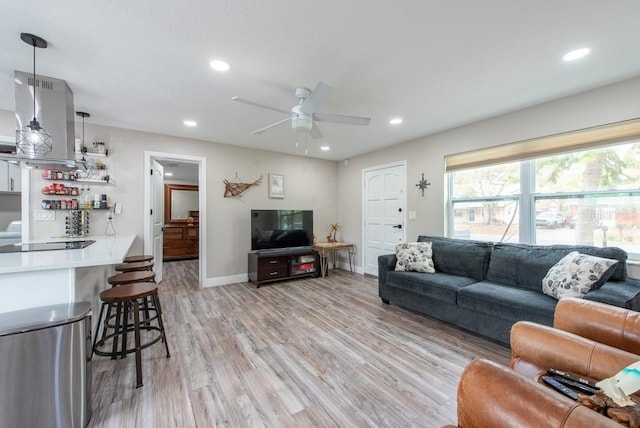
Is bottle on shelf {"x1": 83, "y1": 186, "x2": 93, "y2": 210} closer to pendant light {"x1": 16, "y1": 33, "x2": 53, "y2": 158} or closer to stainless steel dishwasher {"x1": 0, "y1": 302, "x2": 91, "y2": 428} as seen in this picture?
pendant light {"x1": 16, "y1": 33, "x2": 53, "y2": 158}

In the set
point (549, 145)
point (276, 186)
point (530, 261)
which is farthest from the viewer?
point (276, 186)

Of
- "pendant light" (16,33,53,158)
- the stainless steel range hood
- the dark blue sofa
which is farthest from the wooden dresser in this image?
the dark blue sofa

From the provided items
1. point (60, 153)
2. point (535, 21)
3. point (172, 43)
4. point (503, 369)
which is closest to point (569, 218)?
point (535, 21)

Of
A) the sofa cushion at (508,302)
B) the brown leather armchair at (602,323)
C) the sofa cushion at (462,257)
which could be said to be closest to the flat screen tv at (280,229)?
the sofa cushion at (462,257)

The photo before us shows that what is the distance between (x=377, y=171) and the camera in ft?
16.5

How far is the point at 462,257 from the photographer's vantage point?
126 inches

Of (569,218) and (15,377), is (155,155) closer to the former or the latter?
(15,377)

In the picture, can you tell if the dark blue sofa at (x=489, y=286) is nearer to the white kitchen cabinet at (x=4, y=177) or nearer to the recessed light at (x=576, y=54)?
the recessed light at (x=576, y=54)

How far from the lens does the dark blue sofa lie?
222 cm

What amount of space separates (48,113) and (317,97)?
2313 millimetres

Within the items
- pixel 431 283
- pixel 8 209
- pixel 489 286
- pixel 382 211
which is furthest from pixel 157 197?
pixel 489 286

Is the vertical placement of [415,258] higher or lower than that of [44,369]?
higher

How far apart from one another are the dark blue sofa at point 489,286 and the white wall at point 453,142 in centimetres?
74

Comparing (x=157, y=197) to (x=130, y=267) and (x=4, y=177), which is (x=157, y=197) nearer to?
(x=130, y=267)
